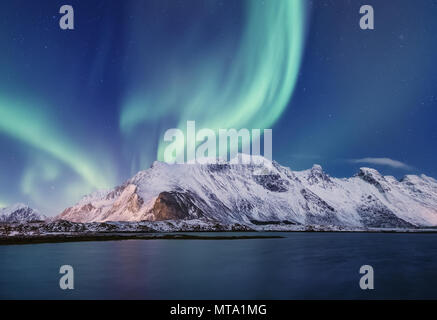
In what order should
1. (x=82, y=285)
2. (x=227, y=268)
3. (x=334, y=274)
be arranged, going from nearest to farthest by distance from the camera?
(x=82, y=285) → (x=334, y=274) → (x=227, y=268)

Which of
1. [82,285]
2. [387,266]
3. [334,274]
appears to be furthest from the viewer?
[387,266]

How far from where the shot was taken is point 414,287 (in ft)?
143
